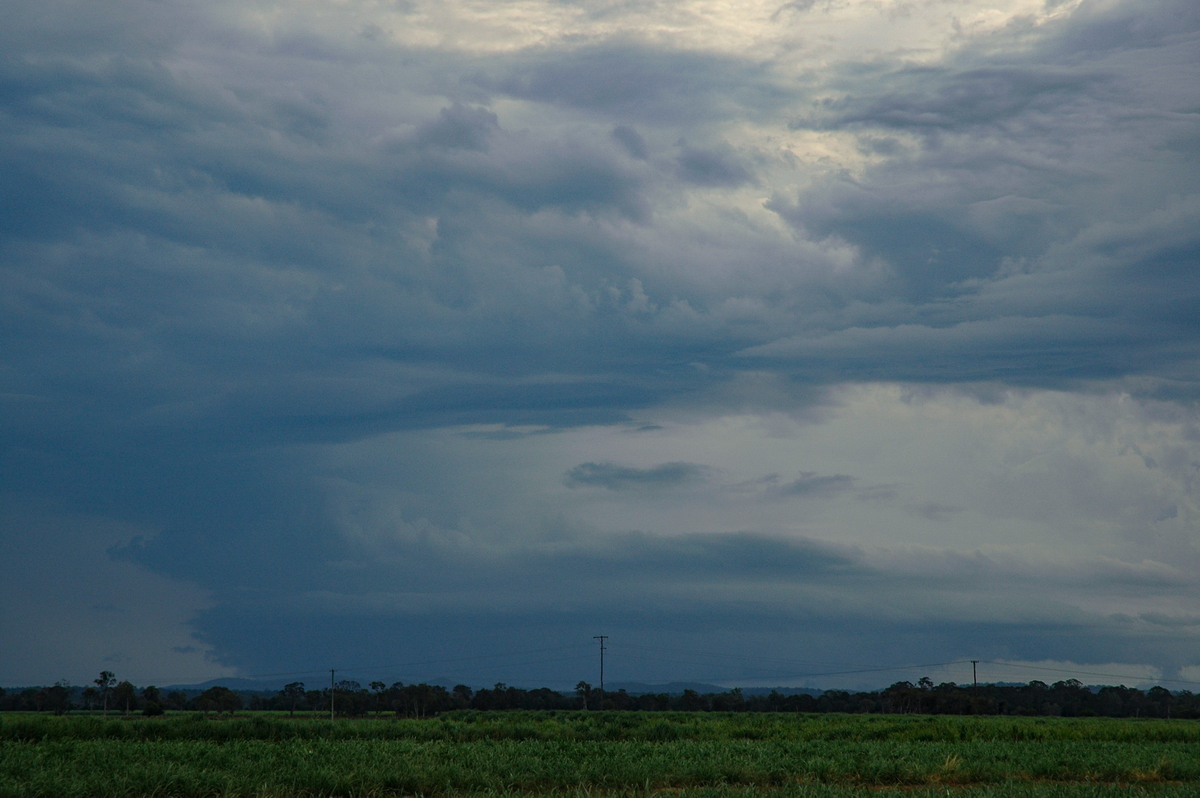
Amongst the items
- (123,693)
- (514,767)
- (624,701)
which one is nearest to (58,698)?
(123,693)

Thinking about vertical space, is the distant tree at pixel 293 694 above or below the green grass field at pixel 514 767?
below

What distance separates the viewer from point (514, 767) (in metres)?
26.7

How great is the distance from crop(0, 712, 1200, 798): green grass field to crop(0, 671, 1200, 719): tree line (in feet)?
325

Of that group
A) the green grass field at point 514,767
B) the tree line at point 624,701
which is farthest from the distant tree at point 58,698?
the green grass field at point 514,767

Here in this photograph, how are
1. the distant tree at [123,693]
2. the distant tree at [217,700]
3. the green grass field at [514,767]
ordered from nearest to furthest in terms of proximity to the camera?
the green grass field at [514,767] < the distant tree at [217,700] < the distant tree at [123,693]

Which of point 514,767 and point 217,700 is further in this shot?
point 217,700

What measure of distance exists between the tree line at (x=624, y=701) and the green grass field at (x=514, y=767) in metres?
99.1

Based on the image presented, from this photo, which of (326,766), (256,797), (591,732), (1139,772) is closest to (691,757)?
(326,766)

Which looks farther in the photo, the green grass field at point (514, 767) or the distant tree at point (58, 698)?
the distant tree at point (58, 698)

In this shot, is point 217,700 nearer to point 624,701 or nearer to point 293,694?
point 293,694

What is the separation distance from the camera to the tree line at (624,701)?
142375 millimetres

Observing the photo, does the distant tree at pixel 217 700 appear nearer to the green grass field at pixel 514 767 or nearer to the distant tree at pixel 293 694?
the distant tree at pixel 293 694

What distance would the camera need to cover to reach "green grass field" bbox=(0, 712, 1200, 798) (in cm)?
2208

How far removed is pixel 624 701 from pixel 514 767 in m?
140
